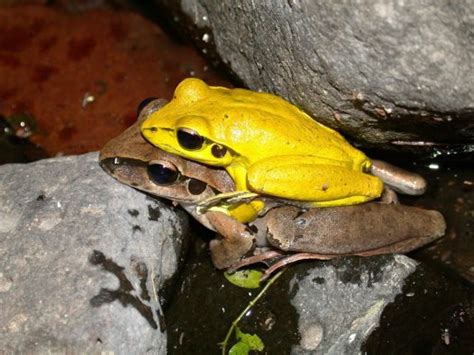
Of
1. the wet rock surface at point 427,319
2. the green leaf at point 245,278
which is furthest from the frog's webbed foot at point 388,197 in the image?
the green leaf at point 245,278

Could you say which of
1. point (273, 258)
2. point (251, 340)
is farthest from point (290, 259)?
point (251, 340)

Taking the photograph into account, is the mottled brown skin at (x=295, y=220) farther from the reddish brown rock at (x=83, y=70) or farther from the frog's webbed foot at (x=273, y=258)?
the reddish brown rock at (x=83, y=70)

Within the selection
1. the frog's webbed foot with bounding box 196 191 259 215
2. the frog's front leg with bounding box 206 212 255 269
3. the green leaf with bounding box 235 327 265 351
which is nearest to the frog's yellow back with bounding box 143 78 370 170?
the frog's webbed foot with bounding box 196 191 259 215

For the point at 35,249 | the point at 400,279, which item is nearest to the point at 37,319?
the point at 35,249

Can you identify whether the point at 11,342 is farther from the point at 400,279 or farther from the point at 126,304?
the point at 400,279

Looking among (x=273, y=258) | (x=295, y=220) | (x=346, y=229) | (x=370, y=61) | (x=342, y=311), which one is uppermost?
(x=370, y=61)

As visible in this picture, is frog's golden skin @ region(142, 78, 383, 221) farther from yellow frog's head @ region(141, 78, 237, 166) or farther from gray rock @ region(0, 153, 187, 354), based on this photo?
gray rock @ region(0, 153, 187, 354)

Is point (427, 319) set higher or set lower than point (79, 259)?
higher

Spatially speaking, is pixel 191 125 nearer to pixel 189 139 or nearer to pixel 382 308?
pixel 189 139
